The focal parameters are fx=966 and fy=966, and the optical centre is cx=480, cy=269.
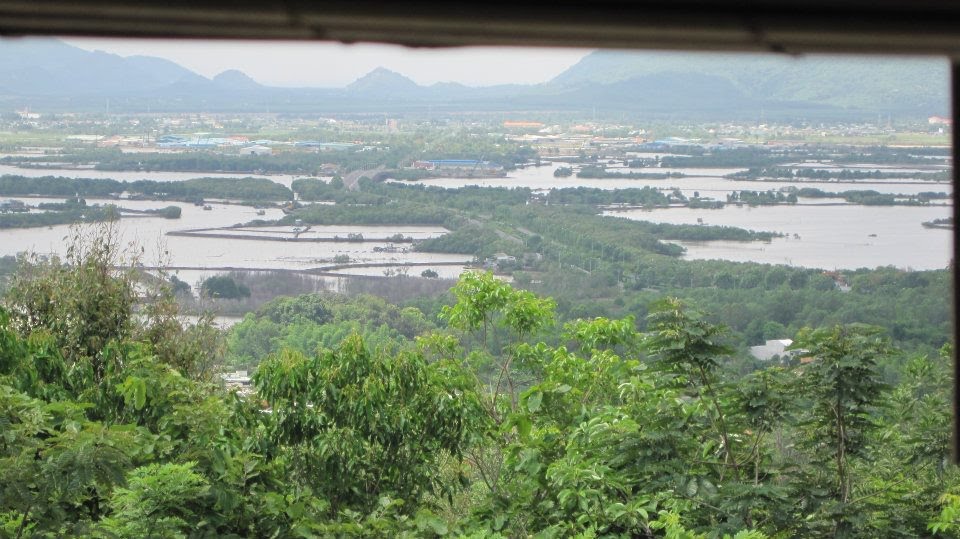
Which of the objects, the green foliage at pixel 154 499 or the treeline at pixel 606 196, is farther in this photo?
the treeline at pixel 606 196

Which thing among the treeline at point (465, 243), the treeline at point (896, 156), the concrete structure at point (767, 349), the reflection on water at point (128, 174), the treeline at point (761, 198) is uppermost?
the treeline at point (896, 156)

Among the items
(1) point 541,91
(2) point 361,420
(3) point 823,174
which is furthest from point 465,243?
(1) point 541,91

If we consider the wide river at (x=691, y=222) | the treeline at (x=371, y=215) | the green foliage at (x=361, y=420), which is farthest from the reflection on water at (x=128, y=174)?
the green foliage at (x=361, y=420)

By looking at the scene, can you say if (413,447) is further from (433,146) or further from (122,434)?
(433,146)

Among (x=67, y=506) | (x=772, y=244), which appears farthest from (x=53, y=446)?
(x=772, y=244)

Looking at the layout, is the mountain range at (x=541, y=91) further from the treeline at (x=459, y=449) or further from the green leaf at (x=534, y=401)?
the treeline at (x=459, y=449)

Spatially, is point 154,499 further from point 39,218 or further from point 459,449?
point 39,218

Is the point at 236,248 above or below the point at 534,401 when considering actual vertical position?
below
